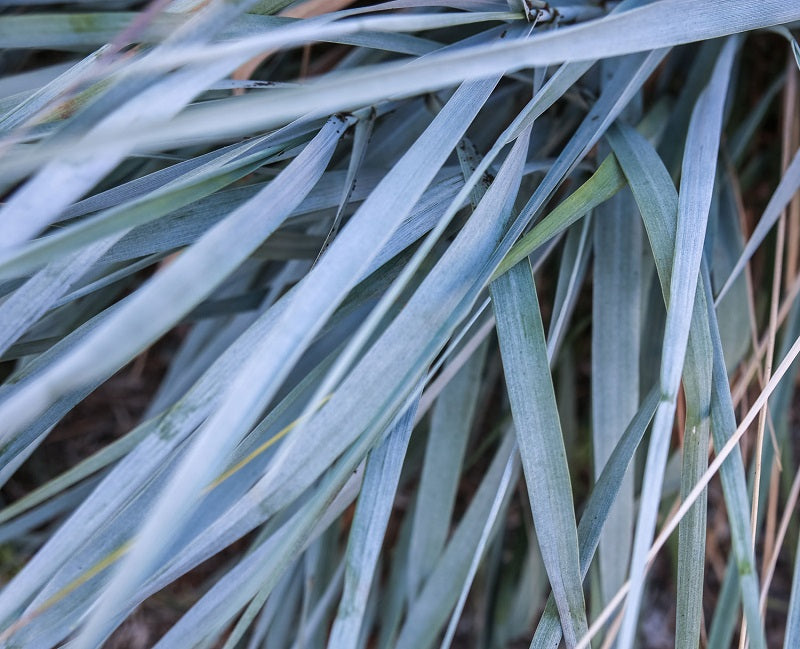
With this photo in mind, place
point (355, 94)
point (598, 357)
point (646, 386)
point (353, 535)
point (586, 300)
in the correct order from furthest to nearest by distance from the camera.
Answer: point (586, 300) < point (646, 386) < point (598, 357) < point (353, 535) < point (355, 94)

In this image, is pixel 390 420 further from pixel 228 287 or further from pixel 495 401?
pixel 495 401

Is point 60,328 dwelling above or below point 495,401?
above

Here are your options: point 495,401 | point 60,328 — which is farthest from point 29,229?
point 495,401

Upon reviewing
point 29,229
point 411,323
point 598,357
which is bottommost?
point 598,357

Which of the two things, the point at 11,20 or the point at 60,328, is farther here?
the point at 60,328

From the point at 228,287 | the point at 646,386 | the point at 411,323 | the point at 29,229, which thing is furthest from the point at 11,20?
the point at 646,386

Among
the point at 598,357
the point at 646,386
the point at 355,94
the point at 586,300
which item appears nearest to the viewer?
the point at 355,94
